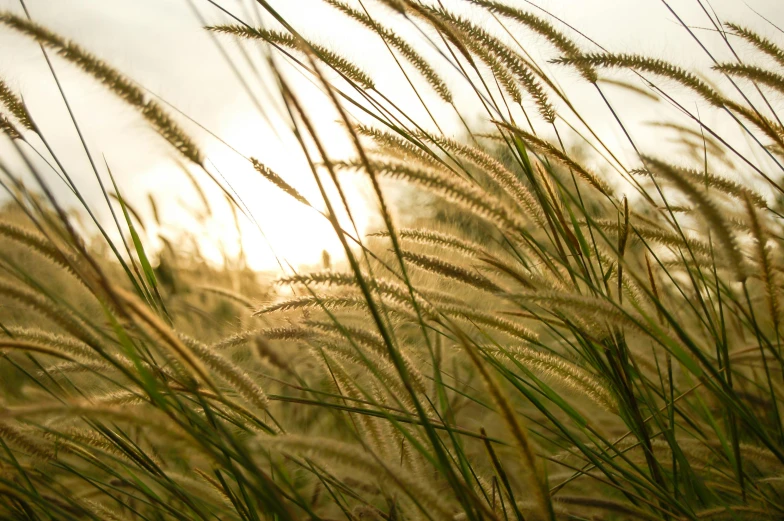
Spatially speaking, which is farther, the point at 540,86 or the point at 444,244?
the point at 540,86

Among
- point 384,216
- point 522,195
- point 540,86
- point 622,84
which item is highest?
point 622,84

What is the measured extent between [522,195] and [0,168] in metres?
0.86

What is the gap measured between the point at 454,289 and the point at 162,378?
71cm

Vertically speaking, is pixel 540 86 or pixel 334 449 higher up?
pixel 540 86

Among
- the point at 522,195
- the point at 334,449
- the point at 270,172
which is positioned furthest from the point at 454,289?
the point at 334,449

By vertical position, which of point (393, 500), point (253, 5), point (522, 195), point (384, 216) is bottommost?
point (393, 500)

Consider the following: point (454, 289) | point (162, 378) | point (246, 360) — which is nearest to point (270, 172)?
point (162, 378)

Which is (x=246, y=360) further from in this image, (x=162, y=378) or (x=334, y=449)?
(x=334, y=449)

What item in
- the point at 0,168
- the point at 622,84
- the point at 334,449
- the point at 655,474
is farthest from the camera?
the point at 622,84

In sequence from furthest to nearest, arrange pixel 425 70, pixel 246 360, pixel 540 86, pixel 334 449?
pixel 246 360, pixel 425 70, pixel 540 86, pixel 334 449

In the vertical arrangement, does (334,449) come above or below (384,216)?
below

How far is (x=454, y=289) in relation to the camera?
1.50 metres

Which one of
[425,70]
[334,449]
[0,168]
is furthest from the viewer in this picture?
[425,70]

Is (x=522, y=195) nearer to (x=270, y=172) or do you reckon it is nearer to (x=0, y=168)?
(x=270, y=172)
